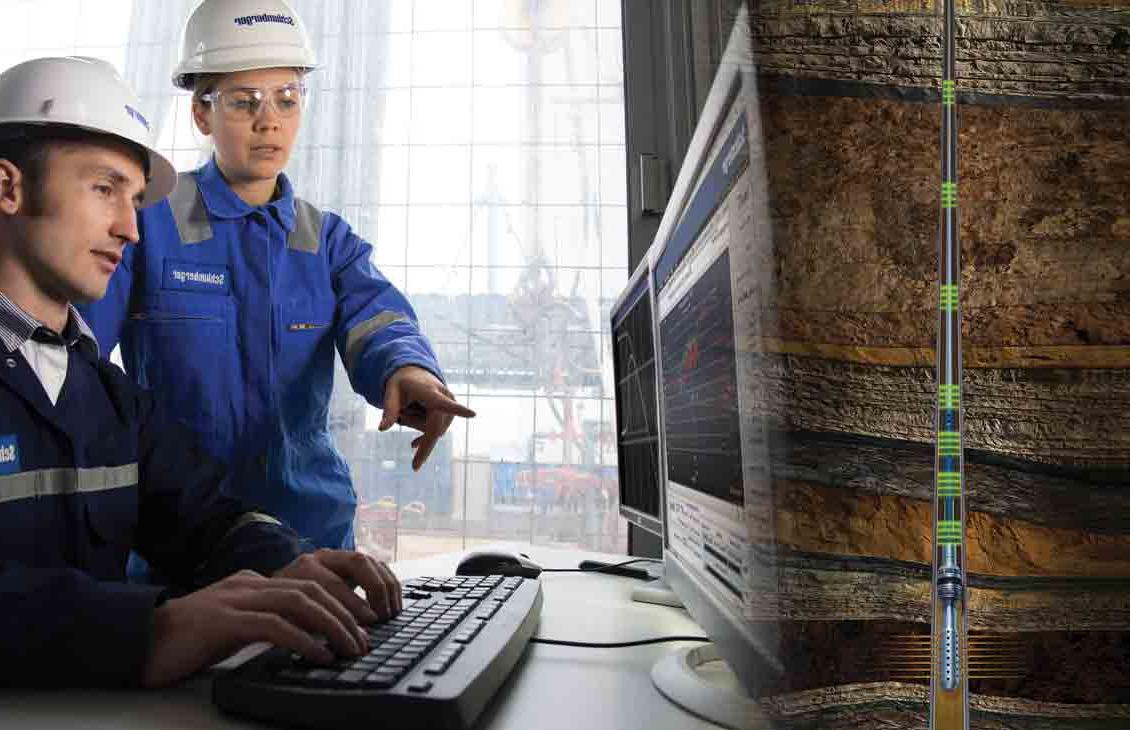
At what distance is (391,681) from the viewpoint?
45cm

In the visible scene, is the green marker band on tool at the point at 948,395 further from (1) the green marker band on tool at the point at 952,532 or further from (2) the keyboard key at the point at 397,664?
(2) the keyboard key at the point at 397,664

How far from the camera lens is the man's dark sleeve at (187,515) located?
0.82 m

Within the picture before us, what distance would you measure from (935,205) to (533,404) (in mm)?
1955

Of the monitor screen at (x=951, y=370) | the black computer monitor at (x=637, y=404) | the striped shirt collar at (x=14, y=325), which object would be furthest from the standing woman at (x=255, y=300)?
the monitor screen at (x=951, y=370)

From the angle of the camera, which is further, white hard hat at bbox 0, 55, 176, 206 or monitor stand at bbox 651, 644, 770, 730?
white hard hat at bbox 0, 55, 176, 206

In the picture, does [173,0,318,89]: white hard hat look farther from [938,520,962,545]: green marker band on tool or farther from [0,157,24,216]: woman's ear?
[938,520,962,545]: green marker band on tool

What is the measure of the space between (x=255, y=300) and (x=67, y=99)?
1.49 feet

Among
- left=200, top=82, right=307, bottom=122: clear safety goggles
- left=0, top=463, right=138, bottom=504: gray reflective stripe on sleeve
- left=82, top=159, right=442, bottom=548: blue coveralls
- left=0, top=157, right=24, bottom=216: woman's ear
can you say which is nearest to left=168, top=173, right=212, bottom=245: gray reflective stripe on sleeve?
left=82, top=159, right=442, bottom=548: blue coveralls

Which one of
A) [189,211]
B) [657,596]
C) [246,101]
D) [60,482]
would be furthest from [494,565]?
[246,101]

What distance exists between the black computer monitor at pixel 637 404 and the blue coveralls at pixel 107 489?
17.4 inches

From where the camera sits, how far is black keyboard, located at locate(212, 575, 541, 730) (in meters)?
0.43

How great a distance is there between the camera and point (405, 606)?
26.6 inches

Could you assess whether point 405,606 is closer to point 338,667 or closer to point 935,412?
point 338,667

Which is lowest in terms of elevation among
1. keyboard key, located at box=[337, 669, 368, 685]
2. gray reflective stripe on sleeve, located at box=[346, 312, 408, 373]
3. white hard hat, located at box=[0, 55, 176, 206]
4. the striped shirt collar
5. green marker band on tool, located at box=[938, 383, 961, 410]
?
keyboard key, located at box=[337, 669, 368, 685]
